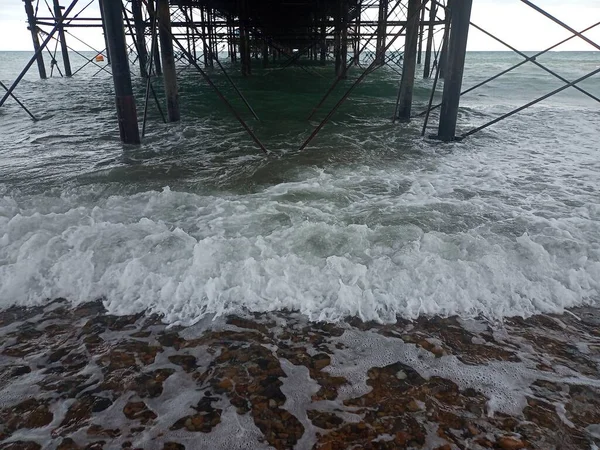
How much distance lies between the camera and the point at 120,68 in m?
6.63

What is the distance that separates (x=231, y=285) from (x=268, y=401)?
4.35ft

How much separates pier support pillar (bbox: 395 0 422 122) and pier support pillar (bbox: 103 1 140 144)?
535 centimetres

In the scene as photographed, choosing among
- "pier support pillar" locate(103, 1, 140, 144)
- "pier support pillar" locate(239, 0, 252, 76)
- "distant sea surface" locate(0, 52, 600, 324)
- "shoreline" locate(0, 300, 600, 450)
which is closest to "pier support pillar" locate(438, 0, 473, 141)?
"distant sea surface" locate(0, 52, 600, 324)

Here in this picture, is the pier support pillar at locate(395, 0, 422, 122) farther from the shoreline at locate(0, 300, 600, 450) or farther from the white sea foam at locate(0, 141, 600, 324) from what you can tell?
the shoreline at locate(0, 300, 600, 450)

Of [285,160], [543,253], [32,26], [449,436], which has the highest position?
[32,26]

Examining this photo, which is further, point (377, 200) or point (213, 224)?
point (377, 200)

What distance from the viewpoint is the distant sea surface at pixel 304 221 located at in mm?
3381

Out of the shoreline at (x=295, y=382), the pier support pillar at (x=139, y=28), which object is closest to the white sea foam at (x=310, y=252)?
the shoreline at (x=295, y=382)

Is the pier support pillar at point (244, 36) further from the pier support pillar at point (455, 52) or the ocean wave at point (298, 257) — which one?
the ocean wave at point (298, 257)

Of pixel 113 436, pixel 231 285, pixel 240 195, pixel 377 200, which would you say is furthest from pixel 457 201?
pixel 113 436

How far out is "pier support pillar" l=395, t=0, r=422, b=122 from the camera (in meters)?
8.19

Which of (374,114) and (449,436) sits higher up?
→ (374,114)

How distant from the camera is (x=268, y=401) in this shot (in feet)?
7.73

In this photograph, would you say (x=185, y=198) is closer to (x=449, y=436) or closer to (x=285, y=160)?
(x=285, y=160)
